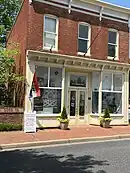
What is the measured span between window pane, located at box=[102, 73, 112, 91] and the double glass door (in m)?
1.49

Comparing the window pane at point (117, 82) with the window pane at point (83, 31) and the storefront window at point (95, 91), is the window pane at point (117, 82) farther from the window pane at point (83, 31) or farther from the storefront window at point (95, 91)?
the window pane at point (83, 31)

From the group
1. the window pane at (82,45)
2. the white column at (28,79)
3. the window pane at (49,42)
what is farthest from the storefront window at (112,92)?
the white column at (28,79)

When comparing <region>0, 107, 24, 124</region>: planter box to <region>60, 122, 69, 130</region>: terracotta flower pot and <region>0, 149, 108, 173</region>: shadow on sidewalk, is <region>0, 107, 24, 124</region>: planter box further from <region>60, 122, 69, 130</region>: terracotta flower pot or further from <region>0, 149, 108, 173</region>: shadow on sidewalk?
<region>0, 149, 108, 173</region>: shadow on sidewalk

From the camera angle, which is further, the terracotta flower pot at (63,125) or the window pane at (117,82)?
the window pane at (117,82)

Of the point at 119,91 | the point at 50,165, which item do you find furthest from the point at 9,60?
the point at 50,165

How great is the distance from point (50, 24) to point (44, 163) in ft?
38.8

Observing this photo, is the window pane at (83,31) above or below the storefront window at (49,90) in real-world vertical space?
above

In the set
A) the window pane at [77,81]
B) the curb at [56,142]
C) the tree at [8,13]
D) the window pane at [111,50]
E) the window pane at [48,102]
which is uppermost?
the tree at [8,13]

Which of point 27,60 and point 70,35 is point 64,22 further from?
point 27,60

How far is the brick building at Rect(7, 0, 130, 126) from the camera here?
18.4m

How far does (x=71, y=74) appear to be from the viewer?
66.1 feet

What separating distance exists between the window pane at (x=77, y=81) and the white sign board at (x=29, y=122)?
4.39 meters

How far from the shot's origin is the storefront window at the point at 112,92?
21000mm

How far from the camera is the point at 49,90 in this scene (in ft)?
61.4
